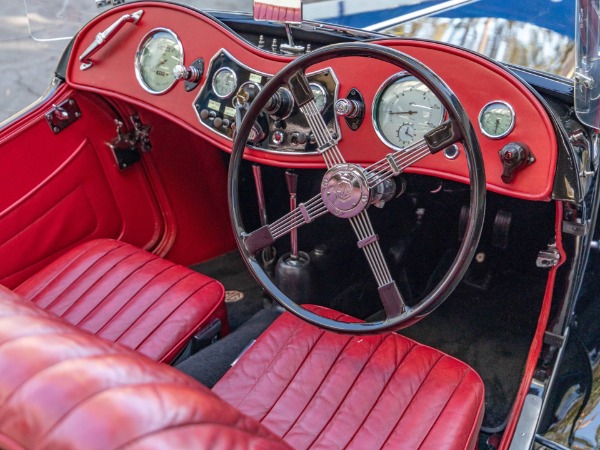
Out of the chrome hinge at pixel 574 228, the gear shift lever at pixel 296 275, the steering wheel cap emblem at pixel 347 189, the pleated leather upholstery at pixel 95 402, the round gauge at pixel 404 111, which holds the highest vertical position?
the round gauge at pixel 404 111

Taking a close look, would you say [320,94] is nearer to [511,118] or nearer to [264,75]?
[264,75]

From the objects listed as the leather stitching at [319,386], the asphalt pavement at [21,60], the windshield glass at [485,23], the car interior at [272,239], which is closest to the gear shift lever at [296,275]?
the car interior at [272,239]

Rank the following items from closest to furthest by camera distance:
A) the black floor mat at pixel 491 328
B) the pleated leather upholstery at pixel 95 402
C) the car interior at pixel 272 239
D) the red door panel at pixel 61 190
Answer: the pleated leather upholstery at pixel 95 402 → the car interior at pixel 272 239 → the red door panel at pixel 61 190 → the black floor mat at pixel 491 328

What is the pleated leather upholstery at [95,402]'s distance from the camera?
0.72m

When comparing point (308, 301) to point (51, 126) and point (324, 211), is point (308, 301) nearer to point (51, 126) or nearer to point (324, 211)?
point (324, 211)

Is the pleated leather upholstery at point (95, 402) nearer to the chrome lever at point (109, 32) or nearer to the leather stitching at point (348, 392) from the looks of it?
the leather stitching at point (348, 392)

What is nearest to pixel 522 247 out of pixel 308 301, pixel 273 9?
pixel 308 301

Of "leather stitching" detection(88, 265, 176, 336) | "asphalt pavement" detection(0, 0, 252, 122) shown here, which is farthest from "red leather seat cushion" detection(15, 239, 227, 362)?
"asphalt pavement" detection(0, 0, 252, 122)

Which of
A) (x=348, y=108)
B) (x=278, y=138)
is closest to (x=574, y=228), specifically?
(x=348, y=108)

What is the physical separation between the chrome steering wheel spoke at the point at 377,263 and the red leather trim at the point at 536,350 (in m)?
0.40

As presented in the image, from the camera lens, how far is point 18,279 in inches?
78.3

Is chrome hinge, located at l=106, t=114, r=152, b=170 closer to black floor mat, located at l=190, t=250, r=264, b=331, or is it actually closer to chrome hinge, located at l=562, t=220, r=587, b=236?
black floor mat, located at l=190, t=250, r=264, b=331

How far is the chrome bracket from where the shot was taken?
Answer: 2.01 m

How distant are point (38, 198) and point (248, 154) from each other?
0.69m
